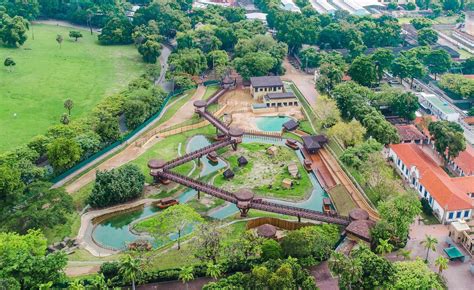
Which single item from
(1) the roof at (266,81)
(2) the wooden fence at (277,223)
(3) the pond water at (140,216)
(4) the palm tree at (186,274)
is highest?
(4) the palm tree at (186,274)

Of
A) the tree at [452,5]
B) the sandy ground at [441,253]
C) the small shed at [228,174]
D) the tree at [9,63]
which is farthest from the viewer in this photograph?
the tree at [452,5]

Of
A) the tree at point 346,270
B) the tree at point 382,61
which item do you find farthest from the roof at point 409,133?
the tree at point 346,270

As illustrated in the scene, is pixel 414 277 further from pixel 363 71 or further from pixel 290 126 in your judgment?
pixel 363 71

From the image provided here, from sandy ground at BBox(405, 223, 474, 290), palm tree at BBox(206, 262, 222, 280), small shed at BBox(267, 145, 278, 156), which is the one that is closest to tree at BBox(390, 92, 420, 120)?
small shed at BBox(267, 145, 278, 156)

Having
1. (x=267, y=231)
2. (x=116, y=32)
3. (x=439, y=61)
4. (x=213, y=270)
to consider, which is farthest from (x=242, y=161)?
(x=116, y=32)

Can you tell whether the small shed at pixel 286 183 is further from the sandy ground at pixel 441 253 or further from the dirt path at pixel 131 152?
the dirt path at pixel 131 152
